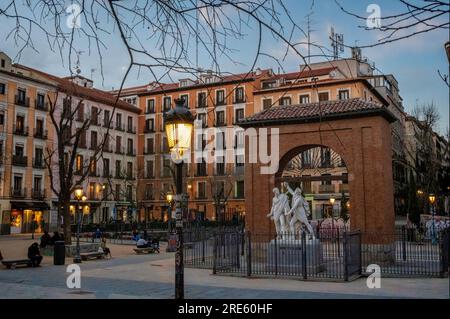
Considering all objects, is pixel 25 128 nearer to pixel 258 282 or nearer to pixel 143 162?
pixel 143 162

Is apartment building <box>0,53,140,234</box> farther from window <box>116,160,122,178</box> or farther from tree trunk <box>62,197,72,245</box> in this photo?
tree trunk <box>62,197,72,245</box>

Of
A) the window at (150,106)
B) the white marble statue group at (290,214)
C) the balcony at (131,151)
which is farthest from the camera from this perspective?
the window at (150,106)

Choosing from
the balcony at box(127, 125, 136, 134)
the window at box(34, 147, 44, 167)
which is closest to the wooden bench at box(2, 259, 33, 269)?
the window at box(34, 147, 44, 167)

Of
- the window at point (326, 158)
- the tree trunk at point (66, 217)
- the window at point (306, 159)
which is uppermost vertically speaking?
the window at point (306, 159)

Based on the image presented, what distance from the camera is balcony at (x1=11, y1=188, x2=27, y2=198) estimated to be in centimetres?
4742

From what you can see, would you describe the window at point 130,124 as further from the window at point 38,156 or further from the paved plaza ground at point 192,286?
the paved plaza ground at point 192,286

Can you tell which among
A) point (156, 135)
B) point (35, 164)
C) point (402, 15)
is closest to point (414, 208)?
point (402, 15)

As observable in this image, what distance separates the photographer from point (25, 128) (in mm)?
49219

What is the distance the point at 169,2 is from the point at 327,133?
15.9 meters

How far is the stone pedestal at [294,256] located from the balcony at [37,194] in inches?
1518

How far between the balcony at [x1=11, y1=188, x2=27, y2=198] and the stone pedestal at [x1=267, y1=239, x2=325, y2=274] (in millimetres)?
37306

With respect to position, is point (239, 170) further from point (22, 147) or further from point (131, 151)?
point (22, 147)

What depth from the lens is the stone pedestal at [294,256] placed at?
A: 1616 cm

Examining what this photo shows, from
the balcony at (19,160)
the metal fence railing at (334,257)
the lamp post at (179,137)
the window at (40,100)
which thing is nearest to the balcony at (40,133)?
the window at (40,100)
